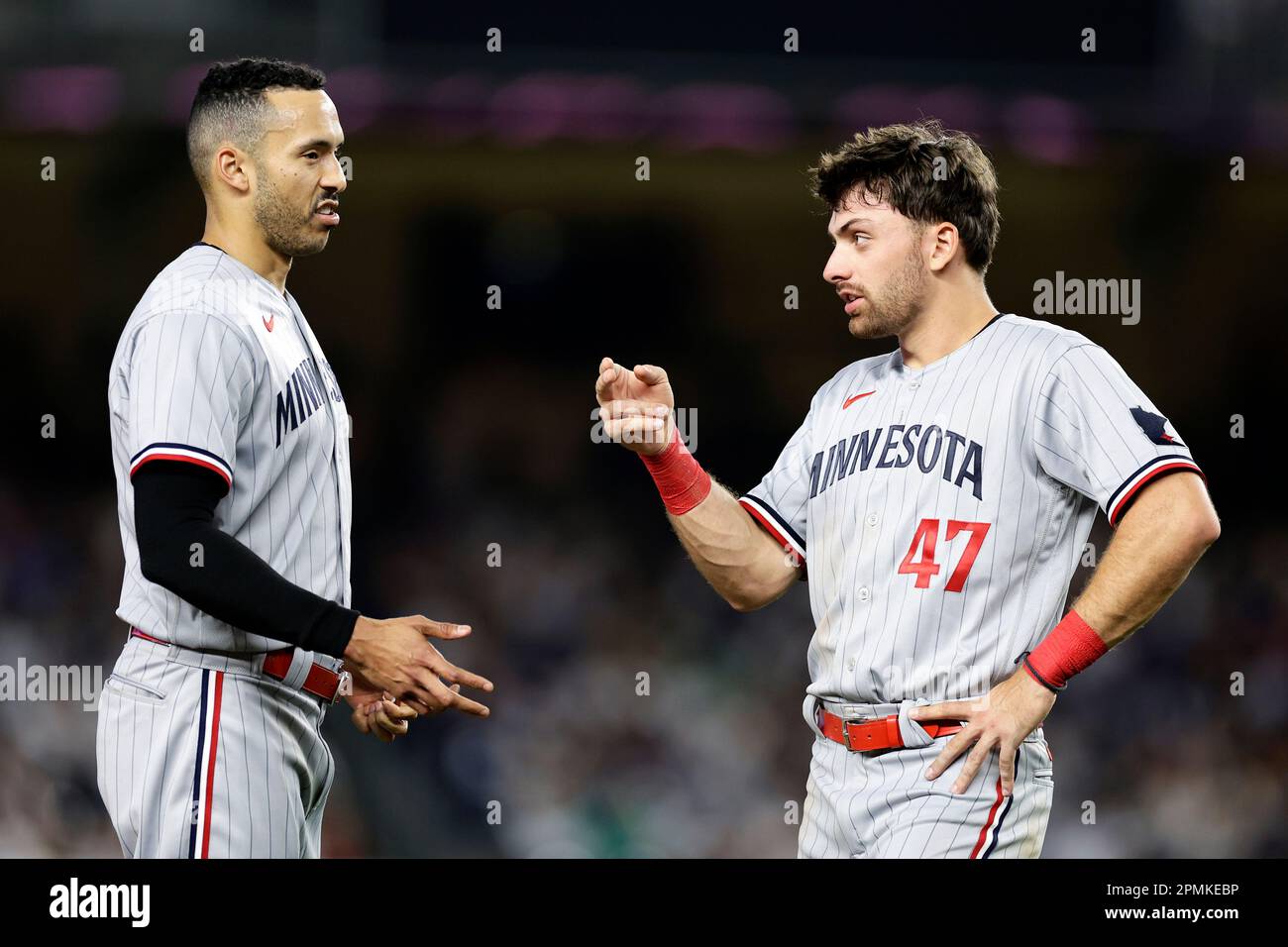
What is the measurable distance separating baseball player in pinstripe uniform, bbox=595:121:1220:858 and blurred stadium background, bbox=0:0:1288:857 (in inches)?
129

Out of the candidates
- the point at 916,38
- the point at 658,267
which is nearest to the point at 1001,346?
the point at 658,267

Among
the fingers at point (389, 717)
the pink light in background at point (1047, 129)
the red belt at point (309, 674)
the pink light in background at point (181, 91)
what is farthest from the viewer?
the pink light in background at point (1047, 129)

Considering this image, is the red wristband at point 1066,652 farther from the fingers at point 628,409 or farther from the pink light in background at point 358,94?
the pink light in background at point 358,94

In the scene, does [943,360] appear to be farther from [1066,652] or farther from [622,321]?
[622,321]

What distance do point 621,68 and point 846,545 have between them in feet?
16.5

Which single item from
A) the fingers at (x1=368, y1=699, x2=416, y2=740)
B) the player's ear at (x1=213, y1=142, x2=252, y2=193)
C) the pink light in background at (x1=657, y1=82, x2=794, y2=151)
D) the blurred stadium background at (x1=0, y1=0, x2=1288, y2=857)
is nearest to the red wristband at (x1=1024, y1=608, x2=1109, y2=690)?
the fingers at (x1=368, y1=699, x2=416, y2=740)

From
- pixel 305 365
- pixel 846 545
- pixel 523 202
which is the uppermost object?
pixel 523 202

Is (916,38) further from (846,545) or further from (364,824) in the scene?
(846,545)

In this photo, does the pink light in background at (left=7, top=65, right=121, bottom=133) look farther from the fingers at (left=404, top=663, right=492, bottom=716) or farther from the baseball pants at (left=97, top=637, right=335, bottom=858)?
the fingers at (left=404, top=663, right=492, bottom=716)

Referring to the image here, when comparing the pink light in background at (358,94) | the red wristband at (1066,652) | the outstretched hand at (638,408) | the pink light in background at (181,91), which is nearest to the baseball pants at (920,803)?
the red wristband at (1066,652)

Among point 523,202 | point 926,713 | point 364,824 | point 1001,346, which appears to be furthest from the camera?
point 523,202

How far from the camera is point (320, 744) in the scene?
2.58 m

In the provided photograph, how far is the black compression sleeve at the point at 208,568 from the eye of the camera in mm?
2195

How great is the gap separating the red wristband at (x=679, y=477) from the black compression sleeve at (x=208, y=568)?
754 mm
